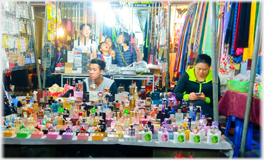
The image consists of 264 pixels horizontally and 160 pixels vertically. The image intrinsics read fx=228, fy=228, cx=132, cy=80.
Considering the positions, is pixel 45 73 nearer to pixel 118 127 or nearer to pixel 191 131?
pixel 118 127

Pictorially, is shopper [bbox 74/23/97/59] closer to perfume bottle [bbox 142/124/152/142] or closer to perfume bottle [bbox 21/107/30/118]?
perfume bottle [bbox 21/107/30/118]

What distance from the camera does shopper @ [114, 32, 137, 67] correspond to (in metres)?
3.68

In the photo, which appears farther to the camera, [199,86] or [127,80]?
[127,80]

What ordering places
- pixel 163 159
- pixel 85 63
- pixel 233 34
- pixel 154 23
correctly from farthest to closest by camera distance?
1. pixel 154 23
2. pixel 85 63
3. pixel 233 34
4. pixel 163 159

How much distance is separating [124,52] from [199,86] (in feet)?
4.90

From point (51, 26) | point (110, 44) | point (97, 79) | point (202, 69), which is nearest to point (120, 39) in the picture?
point (110, 44)

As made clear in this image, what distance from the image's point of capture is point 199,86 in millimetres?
2766

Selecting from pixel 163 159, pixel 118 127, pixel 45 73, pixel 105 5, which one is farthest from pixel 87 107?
pixel 105 5

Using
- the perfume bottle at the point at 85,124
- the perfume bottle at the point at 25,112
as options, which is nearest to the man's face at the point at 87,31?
the perfume bottle at the point at 25,112

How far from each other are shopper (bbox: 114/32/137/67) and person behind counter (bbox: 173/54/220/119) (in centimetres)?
115

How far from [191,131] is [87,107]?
1003 mm

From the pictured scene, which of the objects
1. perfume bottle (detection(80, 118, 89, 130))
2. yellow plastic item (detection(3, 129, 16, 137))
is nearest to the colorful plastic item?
perfume bottle (detection(80, 118, 89, 130))

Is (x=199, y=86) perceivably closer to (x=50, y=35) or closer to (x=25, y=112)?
(x=25, y=112)

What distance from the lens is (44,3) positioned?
3.39 metres
